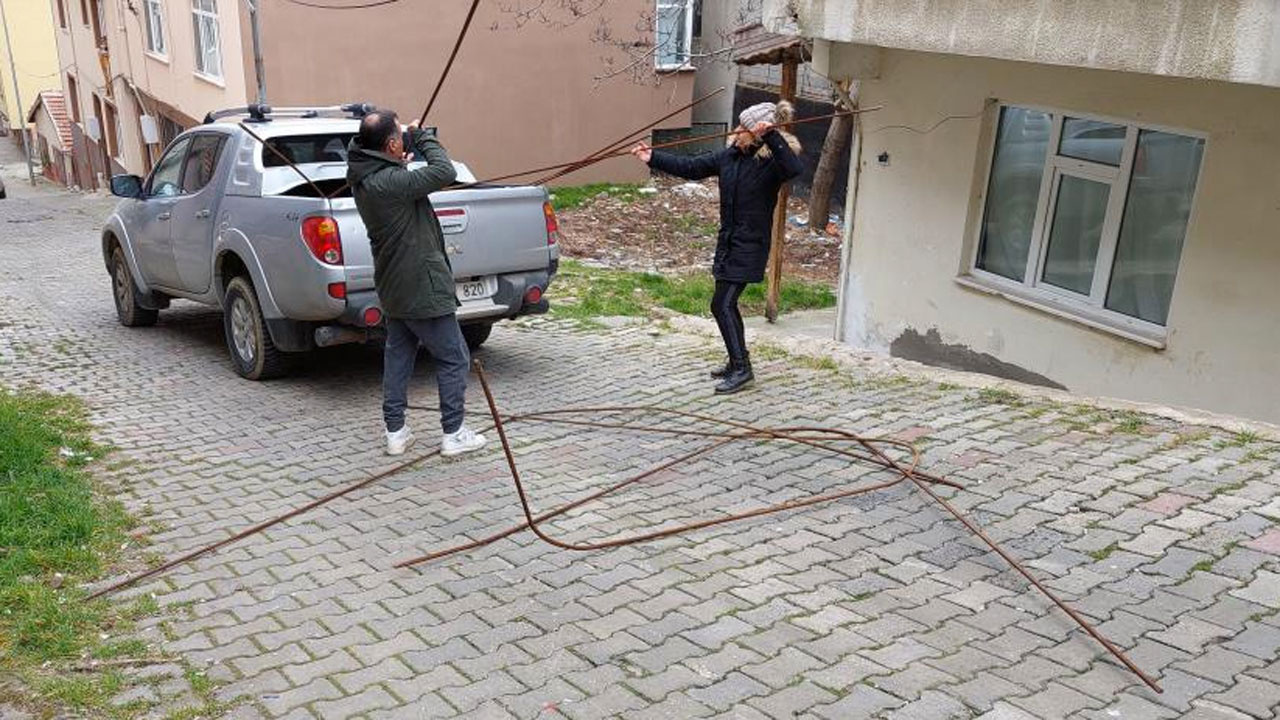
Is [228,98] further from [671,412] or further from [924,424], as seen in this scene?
[924,424]

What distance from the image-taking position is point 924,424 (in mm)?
5629

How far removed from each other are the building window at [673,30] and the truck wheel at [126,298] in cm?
1100

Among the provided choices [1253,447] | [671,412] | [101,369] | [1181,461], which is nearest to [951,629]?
[1181,461]

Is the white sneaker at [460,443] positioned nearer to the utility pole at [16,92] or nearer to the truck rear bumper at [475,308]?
the truck rear bumper at [475,308]

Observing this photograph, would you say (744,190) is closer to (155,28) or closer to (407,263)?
(407,263)

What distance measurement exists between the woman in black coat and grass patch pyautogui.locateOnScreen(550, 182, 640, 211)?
10059 mm

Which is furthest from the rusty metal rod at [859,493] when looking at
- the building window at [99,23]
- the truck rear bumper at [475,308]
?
the building window at [99,23]

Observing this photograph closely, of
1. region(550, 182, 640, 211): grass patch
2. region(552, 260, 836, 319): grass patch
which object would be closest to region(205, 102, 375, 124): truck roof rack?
region(552, 260, 836, 319): grass patch

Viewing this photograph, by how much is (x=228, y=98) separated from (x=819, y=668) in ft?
50.5

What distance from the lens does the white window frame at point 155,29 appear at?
19.3 m

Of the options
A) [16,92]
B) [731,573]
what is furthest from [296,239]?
[16,92]

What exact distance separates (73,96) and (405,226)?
112 feet

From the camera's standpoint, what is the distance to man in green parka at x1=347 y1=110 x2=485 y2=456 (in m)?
4.97

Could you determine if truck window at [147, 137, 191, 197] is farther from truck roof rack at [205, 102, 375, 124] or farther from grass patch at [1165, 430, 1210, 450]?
grass patch at [1165, 430, 1210, 450]
